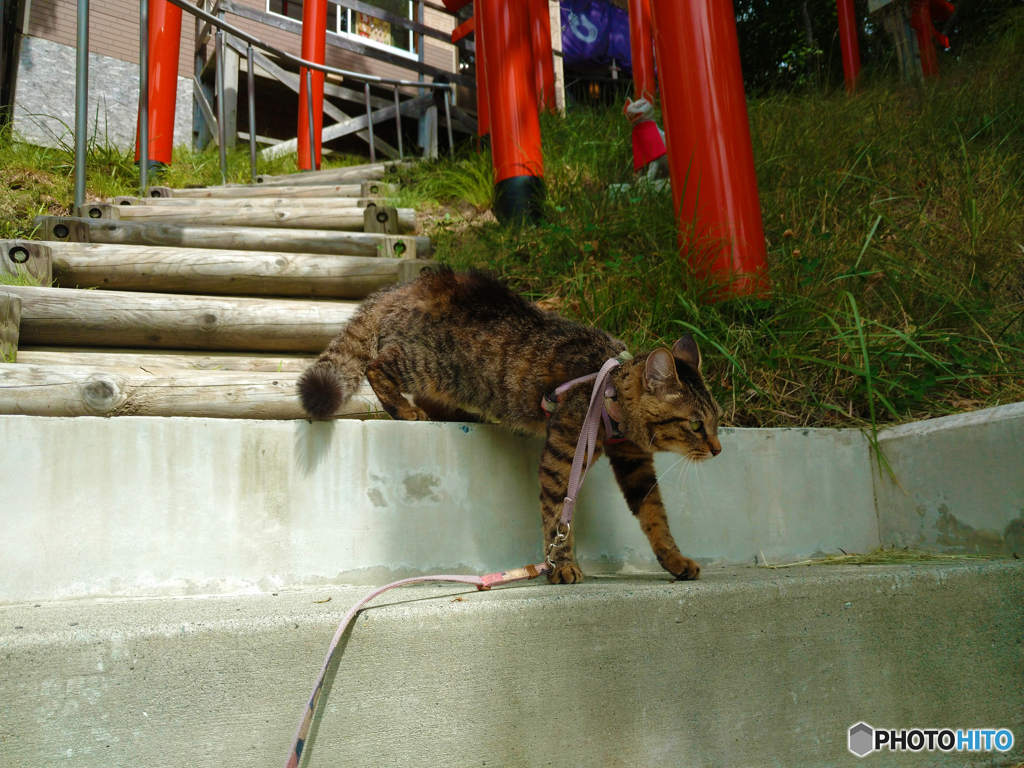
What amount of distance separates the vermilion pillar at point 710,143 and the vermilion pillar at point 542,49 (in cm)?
413

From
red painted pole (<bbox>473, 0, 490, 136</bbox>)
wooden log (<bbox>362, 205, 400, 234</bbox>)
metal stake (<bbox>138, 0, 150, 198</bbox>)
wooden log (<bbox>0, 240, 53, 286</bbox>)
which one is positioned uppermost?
red painted pole (<bbox>473, 0, 490, 136</bbox>)

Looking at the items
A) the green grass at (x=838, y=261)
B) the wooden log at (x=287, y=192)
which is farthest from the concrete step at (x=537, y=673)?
the wooden log at (x=287, y=192)

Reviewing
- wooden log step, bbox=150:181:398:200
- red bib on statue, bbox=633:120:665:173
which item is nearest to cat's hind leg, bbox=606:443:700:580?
red bib on statue, bbox=633:120:665:173

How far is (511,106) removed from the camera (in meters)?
4.49

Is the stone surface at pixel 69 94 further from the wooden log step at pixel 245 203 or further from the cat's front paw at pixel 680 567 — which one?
the cat's front paw at pixel 680 567

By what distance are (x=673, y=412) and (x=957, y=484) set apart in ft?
3.47

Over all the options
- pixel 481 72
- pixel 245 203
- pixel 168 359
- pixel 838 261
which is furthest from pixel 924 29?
pixel 168 359

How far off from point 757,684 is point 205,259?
10.4 ft

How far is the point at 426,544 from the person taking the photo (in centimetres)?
210

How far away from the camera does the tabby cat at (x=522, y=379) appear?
2.06 m

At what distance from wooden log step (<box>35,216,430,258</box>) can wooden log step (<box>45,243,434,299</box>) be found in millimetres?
276

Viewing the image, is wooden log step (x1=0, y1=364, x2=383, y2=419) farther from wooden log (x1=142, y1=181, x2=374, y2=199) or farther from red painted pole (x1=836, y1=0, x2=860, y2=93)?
red painted pole (x1=836, y1=0, x2=860, y2=93)

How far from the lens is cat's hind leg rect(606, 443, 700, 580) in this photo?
2074mm

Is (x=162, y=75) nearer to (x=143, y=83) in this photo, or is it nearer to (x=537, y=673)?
(x=143, y=83)
